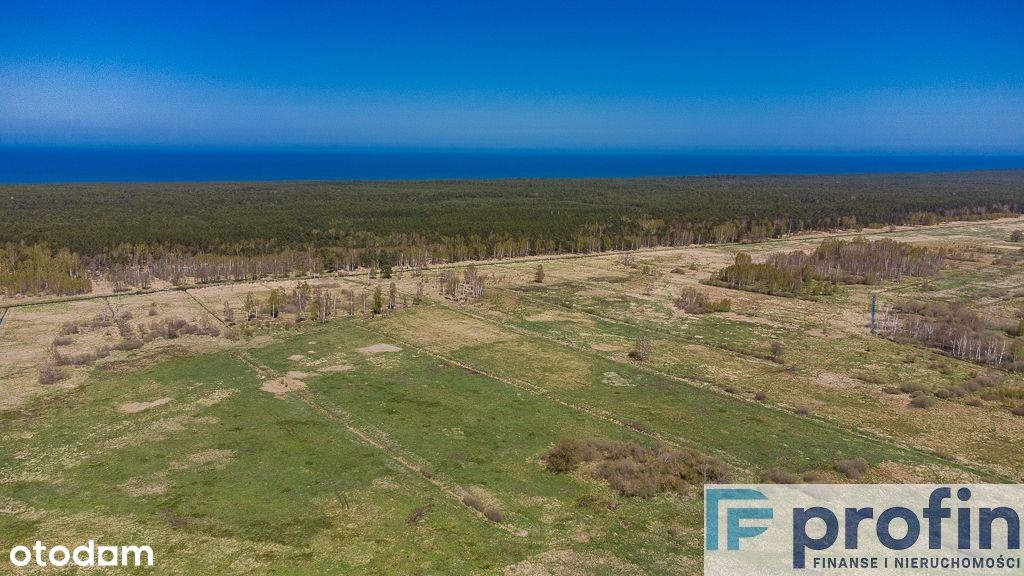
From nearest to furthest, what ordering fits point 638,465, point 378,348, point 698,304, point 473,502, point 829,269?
point 473,502, point 638,465, point 378,348, point 698,304, point 829,269

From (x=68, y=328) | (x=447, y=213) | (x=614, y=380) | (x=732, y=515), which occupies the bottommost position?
(x=732, y=515)

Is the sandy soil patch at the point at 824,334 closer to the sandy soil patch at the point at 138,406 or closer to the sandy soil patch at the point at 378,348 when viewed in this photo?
the sandy soil patch at the point at 378,348

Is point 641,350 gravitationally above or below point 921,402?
above

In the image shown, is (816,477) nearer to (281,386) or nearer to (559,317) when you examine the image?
(281,386)

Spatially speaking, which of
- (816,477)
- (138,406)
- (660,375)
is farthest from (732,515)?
(138,406)

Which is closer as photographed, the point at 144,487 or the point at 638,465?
the point at 144,487

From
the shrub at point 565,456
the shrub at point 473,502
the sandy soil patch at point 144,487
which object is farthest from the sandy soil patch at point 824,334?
the sandy soil patch at point 144,487

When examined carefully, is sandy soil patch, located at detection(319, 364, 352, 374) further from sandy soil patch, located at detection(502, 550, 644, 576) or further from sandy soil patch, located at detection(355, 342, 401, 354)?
sandy soil patch, located at detection(502, 550, 644, 576)

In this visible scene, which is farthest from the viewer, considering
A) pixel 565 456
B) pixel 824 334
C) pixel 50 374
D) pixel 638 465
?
pixel 824 334
